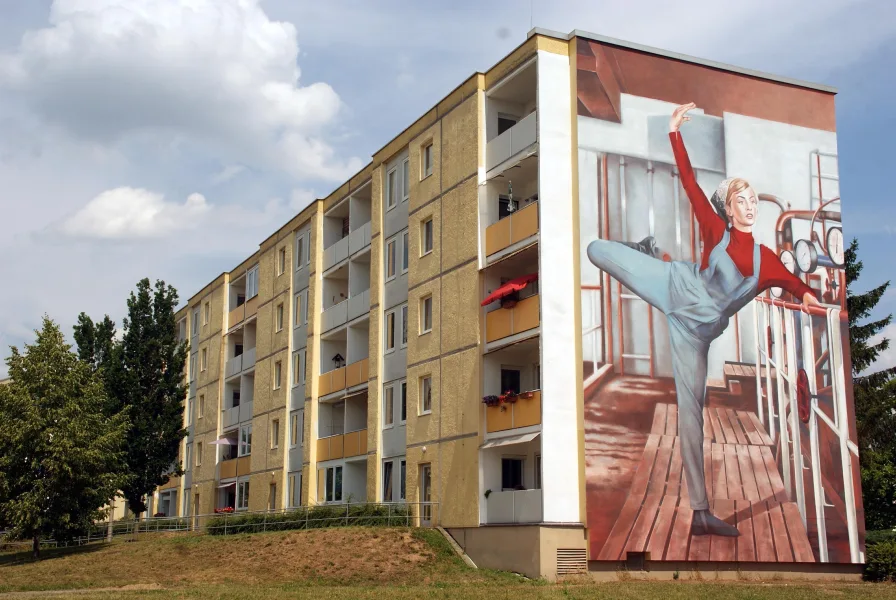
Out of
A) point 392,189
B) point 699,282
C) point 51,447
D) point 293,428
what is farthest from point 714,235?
point 51,447

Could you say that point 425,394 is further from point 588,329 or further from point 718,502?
point 718,502

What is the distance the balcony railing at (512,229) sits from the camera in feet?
102

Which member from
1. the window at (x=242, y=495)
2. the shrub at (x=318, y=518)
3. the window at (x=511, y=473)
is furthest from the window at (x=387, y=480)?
the window at (x=242, y=495)

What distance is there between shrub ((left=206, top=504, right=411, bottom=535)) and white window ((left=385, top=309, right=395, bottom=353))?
6.10 metres

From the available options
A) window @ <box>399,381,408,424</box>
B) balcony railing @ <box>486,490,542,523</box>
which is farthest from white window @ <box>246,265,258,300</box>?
balcony railing @ <box>486,490,542,523</box>

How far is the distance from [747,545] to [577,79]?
14683 mm

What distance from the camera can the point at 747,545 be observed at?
1217 inches

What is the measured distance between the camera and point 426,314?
120 ft

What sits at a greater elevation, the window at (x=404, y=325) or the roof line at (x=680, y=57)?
the roof line at (x=680, y=57)

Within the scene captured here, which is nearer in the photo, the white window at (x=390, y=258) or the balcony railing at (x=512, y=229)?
the balcony railing at (x=512, y=229)

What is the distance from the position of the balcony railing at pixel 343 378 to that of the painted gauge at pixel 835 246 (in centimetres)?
1737

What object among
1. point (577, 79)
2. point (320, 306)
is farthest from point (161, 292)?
point (577, 79)

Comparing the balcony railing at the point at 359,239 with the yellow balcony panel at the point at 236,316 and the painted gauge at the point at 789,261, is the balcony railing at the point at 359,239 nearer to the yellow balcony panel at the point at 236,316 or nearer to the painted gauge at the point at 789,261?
the yellow balcony panel at the point at 236,316

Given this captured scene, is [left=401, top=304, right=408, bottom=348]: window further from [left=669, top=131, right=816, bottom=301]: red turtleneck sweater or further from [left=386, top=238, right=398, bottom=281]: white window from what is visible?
[left=669, top=131, right=816, bottom=301]: red turtleneck sweater
